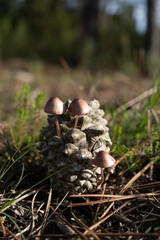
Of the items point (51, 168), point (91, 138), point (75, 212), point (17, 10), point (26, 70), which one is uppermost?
point (17, 10)

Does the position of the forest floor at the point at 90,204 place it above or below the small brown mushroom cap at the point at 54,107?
below

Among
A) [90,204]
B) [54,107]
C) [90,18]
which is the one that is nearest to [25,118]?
[54,107]

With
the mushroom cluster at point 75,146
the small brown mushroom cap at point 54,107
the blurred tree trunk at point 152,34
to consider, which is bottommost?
the mushroom cluster at point 75,146

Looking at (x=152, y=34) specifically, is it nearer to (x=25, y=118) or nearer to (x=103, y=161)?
(x=25, y=118)

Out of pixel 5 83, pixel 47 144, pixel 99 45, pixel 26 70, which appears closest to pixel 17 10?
pixel 99 45

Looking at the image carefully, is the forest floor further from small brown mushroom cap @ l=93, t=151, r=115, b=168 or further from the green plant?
small brown mushroom cap @ l=93, t=151, r=115, b=168

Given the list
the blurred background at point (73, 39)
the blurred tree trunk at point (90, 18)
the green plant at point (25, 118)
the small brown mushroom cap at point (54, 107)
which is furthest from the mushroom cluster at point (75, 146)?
the blurred tree trunk at point (90, 18)

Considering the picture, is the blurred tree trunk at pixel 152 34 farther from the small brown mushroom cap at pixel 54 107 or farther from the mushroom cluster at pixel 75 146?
the small brown mushroom cap at pixel 54 107

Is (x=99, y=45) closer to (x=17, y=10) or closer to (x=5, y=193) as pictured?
(x=17, y=10)
